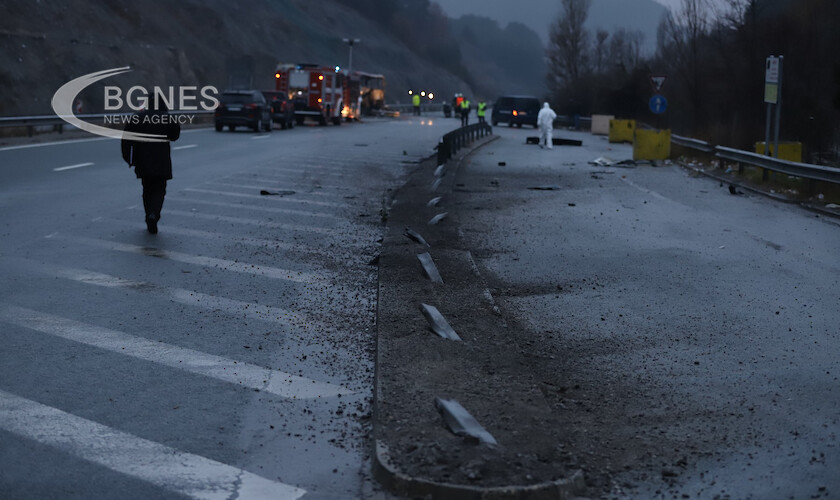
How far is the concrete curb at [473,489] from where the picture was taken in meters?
4.45

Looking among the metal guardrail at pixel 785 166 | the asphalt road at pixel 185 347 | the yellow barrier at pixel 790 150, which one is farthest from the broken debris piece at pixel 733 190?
the asphalt road at pixel 185 347

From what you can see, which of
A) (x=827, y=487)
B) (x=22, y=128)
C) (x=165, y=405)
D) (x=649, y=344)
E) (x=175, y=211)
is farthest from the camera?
(x=22, y=128)

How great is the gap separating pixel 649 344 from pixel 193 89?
63476 mm

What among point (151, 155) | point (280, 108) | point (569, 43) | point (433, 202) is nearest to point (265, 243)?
point (151, 155)

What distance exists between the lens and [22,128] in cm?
3475

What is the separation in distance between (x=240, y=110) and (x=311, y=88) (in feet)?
46.1

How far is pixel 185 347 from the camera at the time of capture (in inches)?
287

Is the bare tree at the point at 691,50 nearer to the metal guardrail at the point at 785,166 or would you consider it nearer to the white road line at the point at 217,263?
the metal guardrail at the point at 785,166

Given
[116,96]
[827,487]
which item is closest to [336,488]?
[827,487]

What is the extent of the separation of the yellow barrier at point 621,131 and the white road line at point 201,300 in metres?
35.7

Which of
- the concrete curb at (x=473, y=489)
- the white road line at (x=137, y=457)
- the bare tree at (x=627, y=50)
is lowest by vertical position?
the white road line at (x=137, y=457)

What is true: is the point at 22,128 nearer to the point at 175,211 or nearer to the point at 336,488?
the point at 175,211

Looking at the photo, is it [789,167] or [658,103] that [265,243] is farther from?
[658,103]

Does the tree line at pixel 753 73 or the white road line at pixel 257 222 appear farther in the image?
the tree line at pixel 753 73
